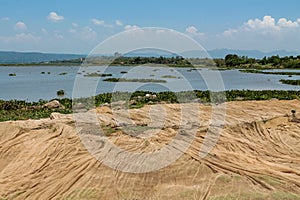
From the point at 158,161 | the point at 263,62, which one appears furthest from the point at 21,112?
the point at 263,62

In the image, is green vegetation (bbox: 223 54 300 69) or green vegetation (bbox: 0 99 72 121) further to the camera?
green vegetation (bbox: 223 54 300 69)

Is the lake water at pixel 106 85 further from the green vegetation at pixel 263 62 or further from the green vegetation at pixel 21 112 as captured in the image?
the green vegetation at pixel 263 62

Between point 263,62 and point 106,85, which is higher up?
point 263,62

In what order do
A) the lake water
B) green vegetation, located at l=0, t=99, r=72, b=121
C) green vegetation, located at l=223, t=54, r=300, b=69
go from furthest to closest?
1. green vegetation, located at l=223, t=54, r=300, b=69
2. the lake water
3. green vegetation, located at l=0, t=99, r=72, b=121

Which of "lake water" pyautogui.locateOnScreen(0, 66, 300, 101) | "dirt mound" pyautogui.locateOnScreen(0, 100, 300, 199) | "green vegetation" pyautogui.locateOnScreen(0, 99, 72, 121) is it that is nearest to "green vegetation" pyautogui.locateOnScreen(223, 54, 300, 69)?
"lake water" pyautogui.locateOnScreen(0, 66, 300, 101)

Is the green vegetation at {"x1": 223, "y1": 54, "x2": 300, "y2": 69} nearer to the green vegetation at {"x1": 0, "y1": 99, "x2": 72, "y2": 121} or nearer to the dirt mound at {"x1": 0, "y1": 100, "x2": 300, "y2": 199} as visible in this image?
the green vegetation at {"x1": 0, "y1": 99, "x2": 72, "y2": 121}

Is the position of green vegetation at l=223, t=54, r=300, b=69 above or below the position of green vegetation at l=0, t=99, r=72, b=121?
above

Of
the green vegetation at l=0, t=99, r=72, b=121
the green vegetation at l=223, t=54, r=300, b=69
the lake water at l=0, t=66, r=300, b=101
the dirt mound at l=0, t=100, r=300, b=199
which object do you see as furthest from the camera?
the green vegetation at l=223, t=54, r=300, b=69

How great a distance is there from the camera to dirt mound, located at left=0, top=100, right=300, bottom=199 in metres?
4.21

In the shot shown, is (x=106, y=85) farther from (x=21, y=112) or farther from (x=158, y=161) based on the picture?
(x=158, y=161)

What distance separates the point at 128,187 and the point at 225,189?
113 cm

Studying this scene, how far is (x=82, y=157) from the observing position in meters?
4.98

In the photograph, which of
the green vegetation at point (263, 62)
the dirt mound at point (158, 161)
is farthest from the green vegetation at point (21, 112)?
the green vegetation at point (263, 62)

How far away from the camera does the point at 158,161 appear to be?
4.79 meters
